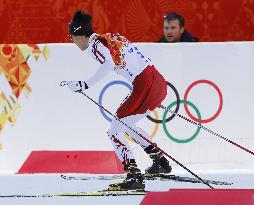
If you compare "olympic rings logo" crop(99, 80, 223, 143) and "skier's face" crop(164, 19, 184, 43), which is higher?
"skier's face" crop(164, 19, 184, 43)

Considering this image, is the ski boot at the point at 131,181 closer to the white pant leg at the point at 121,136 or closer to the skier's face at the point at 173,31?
the white pant leg at the point at 121,136

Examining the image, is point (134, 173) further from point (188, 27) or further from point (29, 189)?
point (188, 27)

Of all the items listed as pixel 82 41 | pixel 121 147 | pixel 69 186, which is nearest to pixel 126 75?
pixel 82 41

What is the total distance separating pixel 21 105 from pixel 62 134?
1.42 feet

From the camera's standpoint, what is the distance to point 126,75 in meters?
6.60

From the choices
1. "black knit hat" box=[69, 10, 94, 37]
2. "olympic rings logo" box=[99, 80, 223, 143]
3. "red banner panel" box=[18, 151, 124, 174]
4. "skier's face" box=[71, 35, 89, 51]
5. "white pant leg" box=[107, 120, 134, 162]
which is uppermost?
"black knit hat" box=[69, 10, 94, 37]

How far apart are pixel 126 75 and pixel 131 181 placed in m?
0.82

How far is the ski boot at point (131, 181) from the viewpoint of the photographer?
20.3 feet

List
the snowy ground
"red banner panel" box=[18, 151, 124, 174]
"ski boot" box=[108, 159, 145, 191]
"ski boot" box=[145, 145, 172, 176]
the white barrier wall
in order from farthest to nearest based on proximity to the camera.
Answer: the white barrier wall → "red banner panel" box=[18, 151, 124, 174] → "ski boot" box=[145, 145, 172, 176] → "ski boot" box=[108, 159, 145, 191] → the snowy ground

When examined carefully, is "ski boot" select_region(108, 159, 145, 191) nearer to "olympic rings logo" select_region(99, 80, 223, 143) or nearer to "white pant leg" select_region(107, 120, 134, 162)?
"white pant leg" select_region(107, 120, 134, 162)

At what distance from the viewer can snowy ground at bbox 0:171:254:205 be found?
221 inches

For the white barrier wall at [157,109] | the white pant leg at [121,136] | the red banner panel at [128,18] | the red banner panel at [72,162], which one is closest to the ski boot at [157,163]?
the white pant leg at [121,136]

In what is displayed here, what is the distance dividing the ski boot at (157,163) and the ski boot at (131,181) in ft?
1.48

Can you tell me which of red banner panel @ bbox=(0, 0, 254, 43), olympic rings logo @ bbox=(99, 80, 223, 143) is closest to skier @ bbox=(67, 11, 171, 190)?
olympic rings logo @ bbox=(99, 80, 223, 143)
